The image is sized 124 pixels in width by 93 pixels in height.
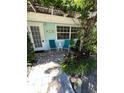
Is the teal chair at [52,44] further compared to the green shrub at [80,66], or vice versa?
the teal chair at [52,44]

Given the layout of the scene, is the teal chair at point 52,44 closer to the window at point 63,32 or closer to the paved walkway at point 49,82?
the window at point 63,32

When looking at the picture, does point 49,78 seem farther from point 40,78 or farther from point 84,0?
point 84,0

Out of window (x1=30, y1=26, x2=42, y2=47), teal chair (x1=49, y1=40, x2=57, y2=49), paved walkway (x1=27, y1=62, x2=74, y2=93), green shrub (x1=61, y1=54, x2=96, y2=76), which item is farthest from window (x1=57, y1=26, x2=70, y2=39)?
green shrub (x1=61, y1=54, x2=96, y2=76)

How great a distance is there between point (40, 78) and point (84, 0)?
1.92 m

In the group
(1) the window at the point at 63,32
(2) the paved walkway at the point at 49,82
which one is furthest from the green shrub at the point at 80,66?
(1) the window at the point at 63,32

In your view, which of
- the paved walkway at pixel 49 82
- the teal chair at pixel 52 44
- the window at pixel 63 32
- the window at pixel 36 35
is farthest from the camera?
the window at pixel 63 32

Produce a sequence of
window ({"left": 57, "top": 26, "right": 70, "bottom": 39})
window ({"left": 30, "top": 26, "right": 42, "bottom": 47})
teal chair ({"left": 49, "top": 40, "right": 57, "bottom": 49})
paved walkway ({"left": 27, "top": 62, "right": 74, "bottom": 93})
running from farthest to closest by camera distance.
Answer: window ({"left": 57, "top": 26, "right": 70, "bottom": 39}), teal chair ({"left": 49, "top": 40, "right": 57, "bottom": 49}), window ({"left": 30, "top": 26, "right": 42, "bottom": 47}), paved walkway ({"left": 27, "top": 62, "right": 74, "bottom": 93})

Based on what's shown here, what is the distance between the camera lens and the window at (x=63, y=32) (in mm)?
9609

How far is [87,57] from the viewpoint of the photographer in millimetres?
2973

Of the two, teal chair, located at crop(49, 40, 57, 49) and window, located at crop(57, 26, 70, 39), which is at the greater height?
window, located at crop(57, 26, 70, 39)

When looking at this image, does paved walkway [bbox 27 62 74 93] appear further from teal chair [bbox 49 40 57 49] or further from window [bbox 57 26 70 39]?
window [bbox 57 26 70 39]

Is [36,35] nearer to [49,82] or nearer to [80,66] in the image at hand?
[49,82]

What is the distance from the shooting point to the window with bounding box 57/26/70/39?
378 inches
